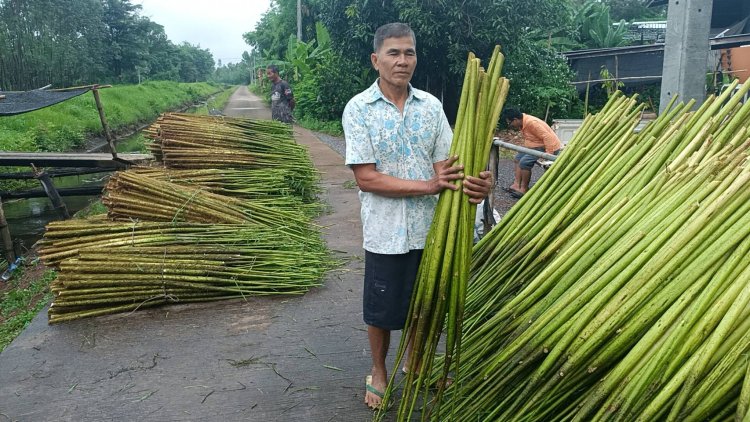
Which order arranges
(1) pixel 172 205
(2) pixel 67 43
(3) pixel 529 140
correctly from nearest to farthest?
(1) pixel 172 205
(3) pixel 529 140
(2) pixel 67 43

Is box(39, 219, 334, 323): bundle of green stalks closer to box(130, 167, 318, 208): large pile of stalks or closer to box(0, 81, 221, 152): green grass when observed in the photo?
box(130, 167, 318, 208): large pile of stalks

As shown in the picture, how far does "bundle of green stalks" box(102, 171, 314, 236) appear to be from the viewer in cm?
411

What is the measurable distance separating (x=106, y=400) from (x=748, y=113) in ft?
9.70

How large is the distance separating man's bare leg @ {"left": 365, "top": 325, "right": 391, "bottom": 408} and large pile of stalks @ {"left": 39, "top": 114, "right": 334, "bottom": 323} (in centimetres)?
137

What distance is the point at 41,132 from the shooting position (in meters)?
12.6

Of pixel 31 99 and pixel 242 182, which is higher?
pixel 31 99

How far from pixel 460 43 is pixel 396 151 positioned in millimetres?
10568

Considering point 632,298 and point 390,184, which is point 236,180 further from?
point 632,298

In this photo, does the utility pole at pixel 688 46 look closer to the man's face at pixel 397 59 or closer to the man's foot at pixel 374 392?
the man's face at pixel 397 59

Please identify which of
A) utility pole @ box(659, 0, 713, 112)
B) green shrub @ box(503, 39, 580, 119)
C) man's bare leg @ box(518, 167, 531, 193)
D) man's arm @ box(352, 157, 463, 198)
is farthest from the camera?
green shrub @ box(503, 39, 580, 119)

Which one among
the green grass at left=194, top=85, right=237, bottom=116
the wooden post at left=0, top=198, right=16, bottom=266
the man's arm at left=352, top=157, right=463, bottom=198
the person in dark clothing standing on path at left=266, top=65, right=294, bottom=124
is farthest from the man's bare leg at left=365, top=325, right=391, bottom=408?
the green grass at left=194, top=85, right=237, bottom=116

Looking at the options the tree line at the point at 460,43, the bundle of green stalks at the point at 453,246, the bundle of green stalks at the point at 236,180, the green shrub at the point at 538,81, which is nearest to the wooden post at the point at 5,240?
the bundle of green stalks at the point at 236,180

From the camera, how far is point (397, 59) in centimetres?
221

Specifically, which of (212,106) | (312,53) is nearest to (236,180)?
(312,53)
